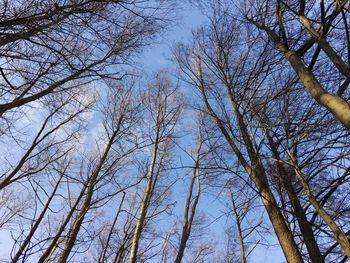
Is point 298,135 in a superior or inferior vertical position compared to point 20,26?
inferior

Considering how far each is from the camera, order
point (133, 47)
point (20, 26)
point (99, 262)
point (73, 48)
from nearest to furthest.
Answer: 1. point (99, 262)
2. point (20, 26)
3. point (73, 48)
4. point (133, 47)

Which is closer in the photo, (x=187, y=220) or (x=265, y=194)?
(x=265, y=194)

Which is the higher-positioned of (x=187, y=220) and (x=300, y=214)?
(x=187, y=220)

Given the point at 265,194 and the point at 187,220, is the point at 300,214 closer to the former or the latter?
the point at 265,194

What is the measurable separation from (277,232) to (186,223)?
7.82m

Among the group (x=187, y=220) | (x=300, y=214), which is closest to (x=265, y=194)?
(x=300, y=214)

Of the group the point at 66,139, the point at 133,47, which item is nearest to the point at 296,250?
the point at 133,47

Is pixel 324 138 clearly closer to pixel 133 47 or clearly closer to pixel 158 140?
pixel 133 47

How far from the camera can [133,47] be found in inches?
153

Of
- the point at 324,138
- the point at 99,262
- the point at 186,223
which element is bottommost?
the point at 99,262

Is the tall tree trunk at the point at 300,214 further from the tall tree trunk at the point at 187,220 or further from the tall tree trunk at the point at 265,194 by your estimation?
the tall tree trunk at the point at 187,220

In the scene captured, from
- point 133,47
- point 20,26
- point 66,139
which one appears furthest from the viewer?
point 66,139

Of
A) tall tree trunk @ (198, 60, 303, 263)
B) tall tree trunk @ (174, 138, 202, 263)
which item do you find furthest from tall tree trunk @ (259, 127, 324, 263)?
tall tree trunk @ (174, 138, 202, 263)

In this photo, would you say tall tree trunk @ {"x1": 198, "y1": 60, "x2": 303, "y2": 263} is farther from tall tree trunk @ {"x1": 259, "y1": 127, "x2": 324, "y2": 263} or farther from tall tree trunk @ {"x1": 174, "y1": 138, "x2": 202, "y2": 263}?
tall tree trunk @ {"x1": 174, "y1": 138, "x2": 202, "y2": 263}
